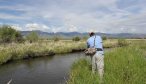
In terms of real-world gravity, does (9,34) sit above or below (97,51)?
above

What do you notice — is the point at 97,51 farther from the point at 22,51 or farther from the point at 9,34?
the point at 9,34

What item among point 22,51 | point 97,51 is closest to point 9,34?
point 22,51

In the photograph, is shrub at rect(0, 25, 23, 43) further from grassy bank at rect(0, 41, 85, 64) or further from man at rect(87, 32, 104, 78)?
man at rect(87, 32, 104, 78)

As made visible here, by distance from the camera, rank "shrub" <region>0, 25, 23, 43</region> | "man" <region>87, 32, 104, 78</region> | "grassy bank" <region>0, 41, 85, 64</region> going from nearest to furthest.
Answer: "man" <region>87, 32, 104, 78</region>
"grassy bank" <region>0, 41, 85, 64</region>
"shrub" <region>0, 25, 23, 43</region>

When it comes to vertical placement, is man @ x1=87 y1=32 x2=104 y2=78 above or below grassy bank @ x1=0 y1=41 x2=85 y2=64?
above

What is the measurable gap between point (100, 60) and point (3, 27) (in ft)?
114

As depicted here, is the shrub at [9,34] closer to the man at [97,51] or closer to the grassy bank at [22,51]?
the grassy bank at [22,51]

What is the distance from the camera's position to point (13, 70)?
17406 mm

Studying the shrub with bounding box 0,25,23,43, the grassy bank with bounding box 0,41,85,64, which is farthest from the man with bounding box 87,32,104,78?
the shrub with bounding box 0,25,23,43

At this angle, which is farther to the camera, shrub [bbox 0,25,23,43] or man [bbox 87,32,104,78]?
shrub [bbox 0,25,23,43]

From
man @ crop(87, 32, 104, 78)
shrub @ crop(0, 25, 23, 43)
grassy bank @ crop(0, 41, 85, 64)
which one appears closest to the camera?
man @ crop(87, 32, 104, 78)

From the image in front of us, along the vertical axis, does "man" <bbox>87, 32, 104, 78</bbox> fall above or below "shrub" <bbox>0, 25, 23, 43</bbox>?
below

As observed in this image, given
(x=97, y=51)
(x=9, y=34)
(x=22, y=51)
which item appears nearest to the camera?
(x=97, y=51)

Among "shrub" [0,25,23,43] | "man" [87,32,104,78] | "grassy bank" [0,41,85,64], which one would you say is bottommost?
"grassy bank" [0,41,85,64]
